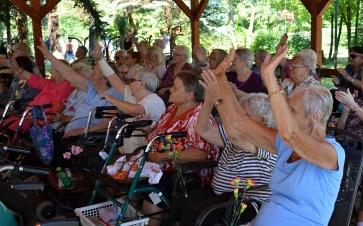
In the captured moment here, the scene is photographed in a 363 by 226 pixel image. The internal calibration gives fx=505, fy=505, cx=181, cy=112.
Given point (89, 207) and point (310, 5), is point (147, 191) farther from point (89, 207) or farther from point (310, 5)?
point (310, 5)

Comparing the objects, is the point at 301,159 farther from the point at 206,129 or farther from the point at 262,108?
the point at 206,129

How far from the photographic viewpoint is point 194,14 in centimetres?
978

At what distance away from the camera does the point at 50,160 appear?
395cm

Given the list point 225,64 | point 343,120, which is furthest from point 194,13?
point 225,64

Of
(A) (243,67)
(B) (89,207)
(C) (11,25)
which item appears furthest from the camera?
(C) (11,25)

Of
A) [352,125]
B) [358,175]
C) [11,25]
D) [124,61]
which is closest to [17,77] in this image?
[124,61]

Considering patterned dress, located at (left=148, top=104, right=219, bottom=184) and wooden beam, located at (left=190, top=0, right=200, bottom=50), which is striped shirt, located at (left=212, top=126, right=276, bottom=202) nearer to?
patterned dress, located at (left=148, top=104, right=219, bottom=184)

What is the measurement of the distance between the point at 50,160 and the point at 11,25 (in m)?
7.64

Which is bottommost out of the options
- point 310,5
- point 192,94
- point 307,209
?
point 307,209

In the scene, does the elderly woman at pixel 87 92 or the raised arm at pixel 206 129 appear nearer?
the raised arm at pixel 206 129

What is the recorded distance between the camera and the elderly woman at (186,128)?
288 centimetres

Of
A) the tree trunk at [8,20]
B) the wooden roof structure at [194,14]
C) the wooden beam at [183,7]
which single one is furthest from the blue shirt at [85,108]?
the tree trunk at [8,20]

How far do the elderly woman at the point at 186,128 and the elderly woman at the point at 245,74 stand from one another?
1090 millimetres

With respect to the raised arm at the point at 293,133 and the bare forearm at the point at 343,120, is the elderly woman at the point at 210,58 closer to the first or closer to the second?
the bare forearm at the point at 343,120
